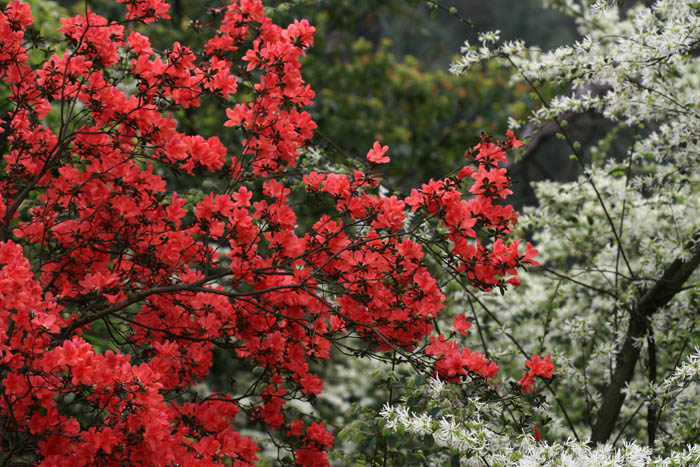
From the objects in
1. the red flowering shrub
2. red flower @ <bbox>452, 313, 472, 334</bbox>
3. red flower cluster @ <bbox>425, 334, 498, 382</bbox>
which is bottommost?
Answer: red flower cluster @ <bbox>425, 334, 498, 382</bbox>

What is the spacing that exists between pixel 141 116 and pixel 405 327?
101 centimetres

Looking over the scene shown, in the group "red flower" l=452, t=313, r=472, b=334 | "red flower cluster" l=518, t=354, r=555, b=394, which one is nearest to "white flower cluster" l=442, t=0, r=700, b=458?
"red flower cluster" l=518, t=354, r=555, b=394

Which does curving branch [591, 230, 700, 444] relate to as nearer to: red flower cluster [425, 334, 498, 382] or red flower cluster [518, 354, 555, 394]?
red flower cluster [518, 354, 555, 394]

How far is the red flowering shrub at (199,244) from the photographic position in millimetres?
2199

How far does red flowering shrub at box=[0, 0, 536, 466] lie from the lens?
2.20m

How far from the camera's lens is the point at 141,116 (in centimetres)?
240

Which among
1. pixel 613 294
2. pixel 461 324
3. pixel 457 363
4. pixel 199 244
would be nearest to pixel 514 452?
pixel 457 363

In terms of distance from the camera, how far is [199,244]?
249 centimetres

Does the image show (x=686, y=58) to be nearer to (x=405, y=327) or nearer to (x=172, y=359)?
(x=405, y=327)

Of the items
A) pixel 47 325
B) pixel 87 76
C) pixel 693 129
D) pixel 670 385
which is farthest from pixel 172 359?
pixel 693 129

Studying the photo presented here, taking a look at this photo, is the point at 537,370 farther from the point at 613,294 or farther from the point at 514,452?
the point at 613,294

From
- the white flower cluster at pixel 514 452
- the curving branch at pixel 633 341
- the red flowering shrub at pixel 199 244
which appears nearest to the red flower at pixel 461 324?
the red flowering shrub at pixel 199 244

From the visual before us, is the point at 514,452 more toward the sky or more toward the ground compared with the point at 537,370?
more toward the ground

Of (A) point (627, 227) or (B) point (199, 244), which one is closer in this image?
(B) point (199, 244)
